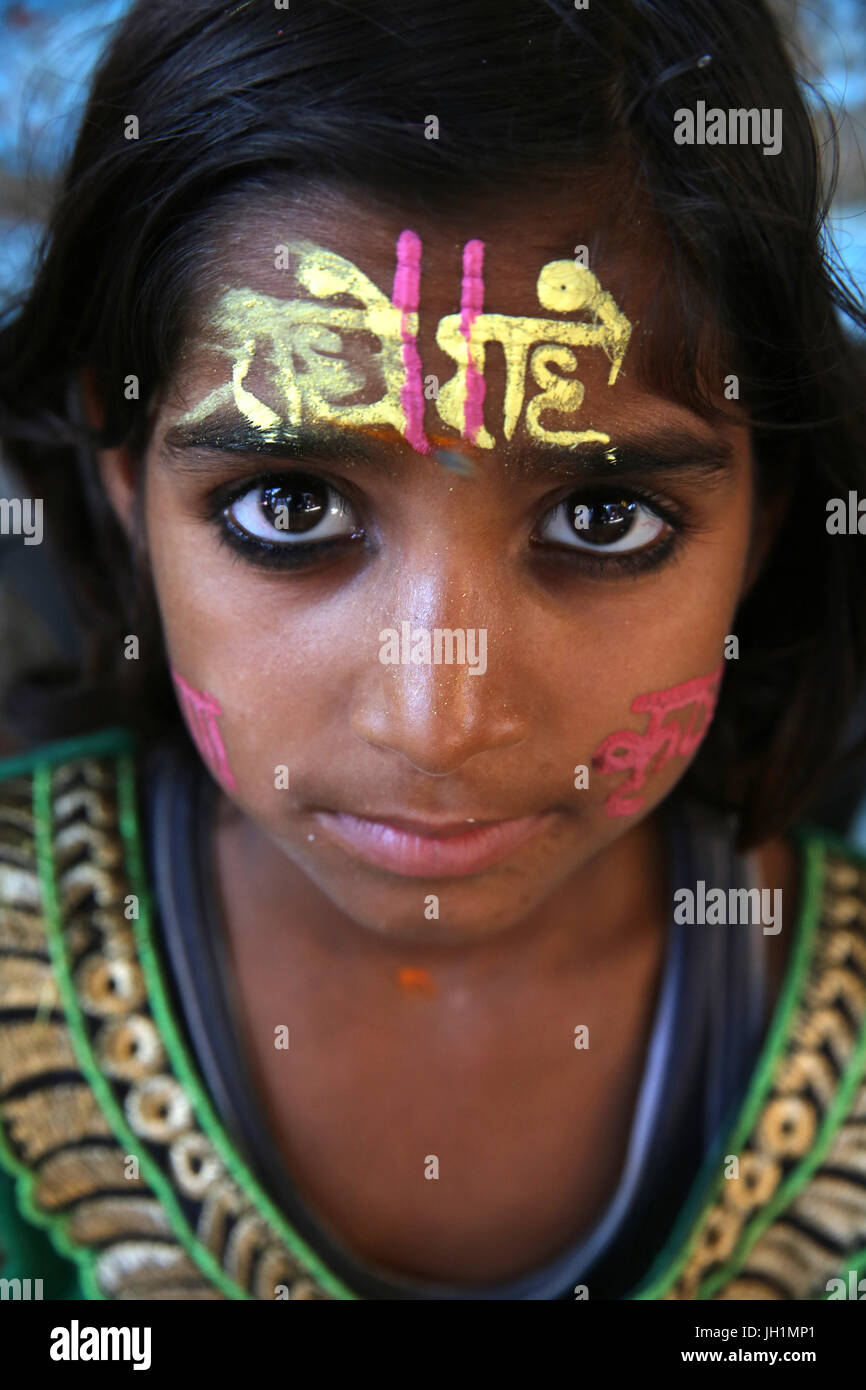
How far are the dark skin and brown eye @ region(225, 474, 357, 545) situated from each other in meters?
0.02

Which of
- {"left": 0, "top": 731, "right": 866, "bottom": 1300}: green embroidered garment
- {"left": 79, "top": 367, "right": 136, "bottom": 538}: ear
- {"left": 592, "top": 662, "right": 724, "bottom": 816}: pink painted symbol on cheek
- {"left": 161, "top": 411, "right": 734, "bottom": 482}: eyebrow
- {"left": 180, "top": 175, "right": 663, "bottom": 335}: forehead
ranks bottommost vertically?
{"left": 0, "top": 731, "right": 866, "bottom": 1300}: green embroidered garment

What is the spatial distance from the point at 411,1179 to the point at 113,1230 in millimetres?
273

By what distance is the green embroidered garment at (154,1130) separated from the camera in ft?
Result: 3.30

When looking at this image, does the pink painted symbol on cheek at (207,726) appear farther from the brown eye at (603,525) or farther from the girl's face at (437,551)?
the brown eye at (603,525)

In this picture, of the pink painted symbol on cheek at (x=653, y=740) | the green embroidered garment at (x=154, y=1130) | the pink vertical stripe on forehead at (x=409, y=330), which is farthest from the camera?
the green embroidered garment at (x=154, y=1130)

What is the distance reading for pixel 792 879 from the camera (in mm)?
1169

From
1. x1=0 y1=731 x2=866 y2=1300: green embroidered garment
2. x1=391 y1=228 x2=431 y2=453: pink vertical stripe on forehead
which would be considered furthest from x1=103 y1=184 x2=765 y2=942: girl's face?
x1=0 y1=731 x2=866 y2=1300: green embroidered garment

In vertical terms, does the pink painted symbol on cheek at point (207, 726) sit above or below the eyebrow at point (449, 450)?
below

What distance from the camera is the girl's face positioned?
0.72 metres

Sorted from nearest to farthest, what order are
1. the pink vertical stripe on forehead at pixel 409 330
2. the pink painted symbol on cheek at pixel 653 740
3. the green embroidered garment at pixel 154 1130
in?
the pink vertical stripe on forehead at pixel 409 330
the pink painted symbol on cheek at pixel 653 740
the green embroidered garment at pixel 154 1130

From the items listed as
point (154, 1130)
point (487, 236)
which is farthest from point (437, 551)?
point (154, 1130)

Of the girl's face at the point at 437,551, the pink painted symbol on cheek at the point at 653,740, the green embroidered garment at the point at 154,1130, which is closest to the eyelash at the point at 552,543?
the girl's face at the point at 437,551

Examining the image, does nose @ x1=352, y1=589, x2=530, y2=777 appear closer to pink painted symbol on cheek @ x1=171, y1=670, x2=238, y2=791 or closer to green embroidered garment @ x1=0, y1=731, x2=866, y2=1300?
pink painted symbol on cheek @ x1=171, y1=670, x2=238, y2=791

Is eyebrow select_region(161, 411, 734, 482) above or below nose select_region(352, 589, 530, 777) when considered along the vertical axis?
above
